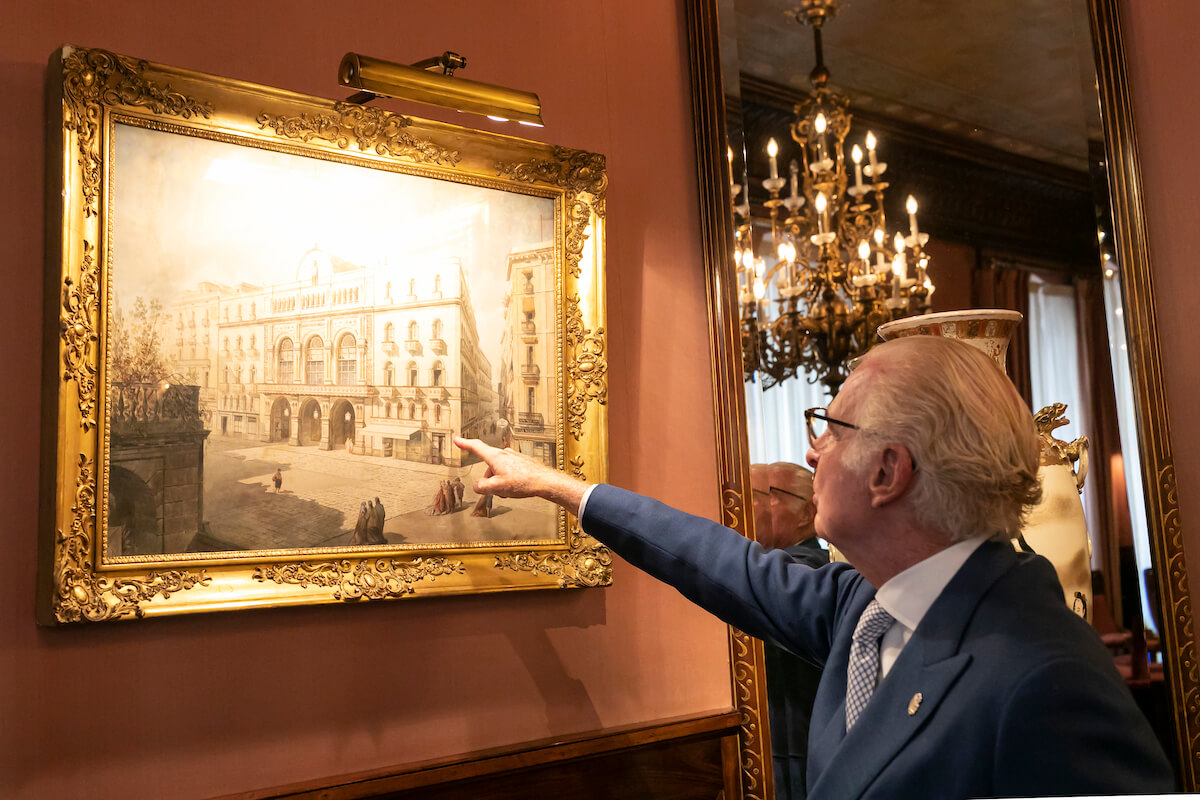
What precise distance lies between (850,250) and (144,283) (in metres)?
2.48

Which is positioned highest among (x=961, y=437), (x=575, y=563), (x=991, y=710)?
(x=961, y=437)

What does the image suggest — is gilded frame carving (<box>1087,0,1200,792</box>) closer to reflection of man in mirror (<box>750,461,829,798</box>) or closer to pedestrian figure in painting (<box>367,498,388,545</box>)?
reflection of man in mirror (<box>750,461,829,798</box>)

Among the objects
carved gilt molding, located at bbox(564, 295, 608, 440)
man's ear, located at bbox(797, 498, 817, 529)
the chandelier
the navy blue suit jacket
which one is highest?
the chandelier

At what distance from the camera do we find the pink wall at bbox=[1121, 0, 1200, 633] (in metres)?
2.77

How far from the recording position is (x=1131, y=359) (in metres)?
2.74

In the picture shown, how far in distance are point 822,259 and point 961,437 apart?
7.71 ft

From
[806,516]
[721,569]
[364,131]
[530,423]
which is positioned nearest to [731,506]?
[806,516]

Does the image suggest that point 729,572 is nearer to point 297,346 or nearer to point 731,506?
point 731,506

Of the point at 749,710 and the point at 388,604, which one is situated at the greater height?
the point at 388,604

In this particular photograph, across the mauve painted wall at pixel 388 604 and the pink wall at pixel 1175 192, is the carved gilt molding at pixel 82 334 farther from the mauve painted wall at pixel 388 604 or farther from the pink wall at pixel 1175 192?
the pink wall at pixel 1175 192

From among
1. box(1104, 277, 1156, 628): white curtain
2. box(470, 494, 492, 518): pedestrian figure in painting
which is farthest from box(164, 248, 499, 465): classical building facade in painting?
box(1104, 277, 1156, 628): white curtain

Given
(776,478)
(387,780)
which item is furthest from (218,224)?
(776,478)

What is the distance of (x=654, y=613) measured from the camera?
2.70 meters

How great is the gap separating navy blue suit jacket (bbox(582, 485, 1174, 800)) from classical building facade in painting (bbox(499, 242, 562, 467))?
39.1 inches
